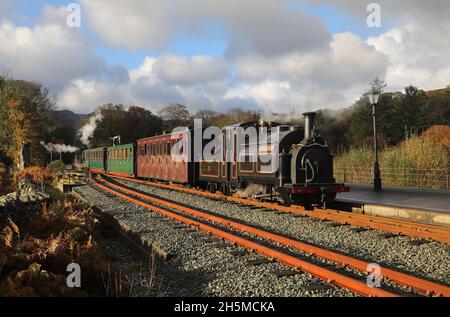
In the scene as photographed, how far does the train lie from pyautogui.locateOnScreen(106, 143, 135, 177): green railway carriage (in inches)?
353

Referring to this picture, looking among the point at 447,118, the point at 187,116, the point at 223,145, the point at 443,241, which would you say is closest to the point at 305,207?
the point at 223,145

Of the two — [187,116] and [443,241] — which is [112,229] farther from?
[187,116]

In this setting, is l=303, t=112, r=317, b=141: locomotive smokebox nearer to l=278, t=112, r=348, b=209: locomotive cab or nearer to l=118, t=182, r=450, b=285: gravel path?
l=278, t=112, r=348, b=209: locomotive cab

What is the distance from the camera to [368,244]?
25.1 ft

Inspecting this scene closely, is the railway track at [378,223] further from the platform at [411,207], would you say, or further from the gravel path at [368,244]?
the platform at [411,207]

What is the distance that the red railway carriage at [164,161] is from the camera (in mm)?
19078

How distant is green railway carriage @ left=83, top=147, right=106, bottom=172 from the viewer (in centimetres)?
3816

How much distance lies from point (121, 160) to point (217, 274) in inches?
1085

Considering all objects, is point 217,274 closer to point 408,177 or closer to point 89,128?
point 408,177

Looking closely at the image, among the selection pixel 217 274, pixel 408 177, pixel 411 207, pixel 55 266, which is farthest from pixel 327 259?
pixel 408 177

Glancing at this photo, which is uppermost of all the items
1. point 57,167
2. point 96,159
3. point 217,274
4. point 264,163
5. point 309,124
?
point 309,124

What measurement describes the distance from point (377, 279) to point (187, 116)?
235 feet

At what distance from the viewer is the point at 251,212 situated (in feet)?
39.1

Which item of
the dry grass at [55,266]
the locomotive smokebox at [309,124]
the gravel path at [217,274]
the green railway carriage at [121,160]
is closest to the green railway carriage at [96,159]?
the green railway carriage at [121,160]
